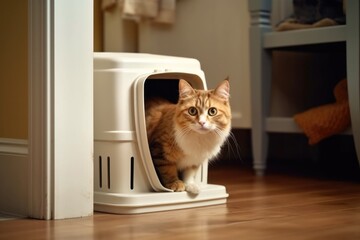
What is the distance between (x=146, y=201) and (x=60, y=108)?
0.35 m

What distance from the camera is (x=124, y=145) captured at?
1.83 m

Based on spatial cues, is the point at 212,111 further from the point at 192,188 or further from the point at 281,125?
the point at 281,125

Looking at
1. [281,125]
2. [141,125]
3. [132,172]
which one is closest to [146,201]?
[132,172]

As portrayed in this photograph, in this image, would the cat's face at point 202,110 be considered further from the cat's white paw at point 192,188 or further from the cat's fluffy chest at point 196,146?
the cat's white paw at point 192,188

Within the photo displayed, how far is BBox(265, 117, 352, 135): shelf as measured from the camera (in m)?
2.72

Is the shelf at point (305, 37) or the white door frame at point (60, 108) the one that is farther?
the shelf at point (305, 37)

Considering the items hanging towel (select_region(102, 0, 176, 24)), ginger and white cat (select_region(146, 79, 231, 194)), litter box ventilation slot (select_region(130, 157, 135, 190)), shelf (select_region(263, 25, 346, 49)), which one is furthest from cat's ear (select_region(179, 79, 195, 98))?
hanging towel (select_region(102, 0, 176, 24))

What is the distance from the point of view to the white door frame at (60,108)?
65.9 inches

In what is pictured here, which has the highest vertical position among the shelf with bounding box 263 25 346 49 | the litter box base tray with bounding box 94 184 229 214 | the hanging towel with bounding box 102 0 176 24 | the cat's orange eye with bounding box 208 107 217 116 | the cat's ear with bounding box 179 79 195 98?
the hanging towel with bounding box 102 0 176 24

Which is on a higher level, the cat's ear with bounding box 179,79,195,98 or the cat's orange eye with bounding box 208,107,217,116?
the cat's ear with bounding box 179,79,195,98

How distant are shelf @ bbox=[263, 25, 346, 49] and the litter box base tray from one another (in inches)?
35.7

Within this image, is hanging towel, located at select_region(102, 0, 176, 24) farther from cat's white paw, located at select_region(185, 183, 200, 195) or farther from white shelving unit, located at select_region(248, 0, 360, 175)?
cat's white paw, located at select_region(185, 183, 200, 195)

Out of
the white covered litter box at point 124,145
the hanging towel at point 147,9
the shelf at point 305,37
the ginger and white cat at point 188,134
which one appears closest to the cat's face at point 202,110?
the ginger and white cat at point 188,134

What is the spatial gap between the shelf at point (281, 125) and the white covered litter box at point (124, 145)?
37.5 inches
